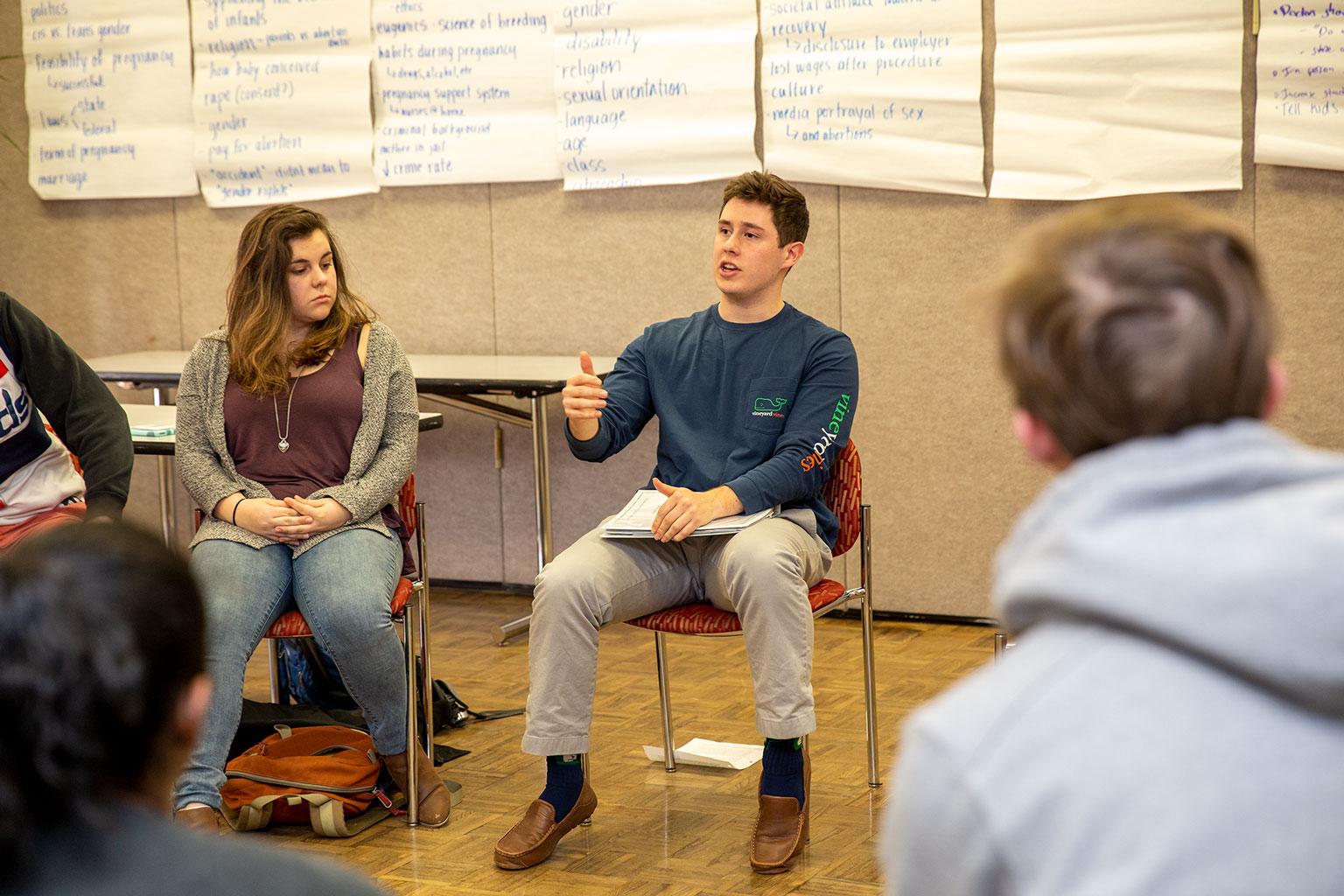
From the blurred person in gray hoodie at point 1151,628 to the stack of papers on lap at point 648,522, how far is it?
177 centimetres

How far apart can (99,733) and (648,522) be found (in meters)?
1.86

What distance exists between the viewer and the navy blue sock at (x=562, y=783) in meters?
2.58

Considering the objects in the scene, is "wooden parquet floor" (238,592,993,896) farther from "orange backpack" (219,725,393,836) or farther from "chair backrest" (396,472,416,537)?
"chair backrest" (396,472,416,537)

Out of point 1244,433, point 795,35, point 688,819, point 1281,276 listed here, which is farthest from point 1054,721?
point 795,35

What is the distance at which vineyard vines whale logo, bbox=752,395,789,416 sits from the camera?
9.12ft

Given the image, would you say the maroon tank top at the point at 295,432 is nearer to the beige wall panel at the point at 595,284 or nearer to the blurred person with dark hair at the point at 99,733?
the beige wall panel at the point at 595,284

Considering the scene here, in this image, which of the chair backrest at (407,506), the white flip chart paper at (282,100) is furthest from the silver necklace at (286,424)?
the white flip chart paper at (282,100)

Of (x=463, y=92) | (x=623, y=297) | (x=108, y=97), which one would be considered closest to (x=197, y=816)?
(x=623, y=297)

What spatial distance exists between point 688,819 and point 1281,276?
2.09 m

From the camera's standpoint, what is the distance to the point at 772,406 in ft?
9.13

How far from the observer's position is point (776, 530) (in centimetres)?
263

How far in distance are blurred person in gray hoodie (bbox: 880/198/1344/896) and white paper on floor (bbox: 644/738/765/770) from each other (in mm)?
2230

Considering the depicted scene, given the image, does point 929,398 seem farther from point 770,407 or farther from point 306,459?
point 306,459

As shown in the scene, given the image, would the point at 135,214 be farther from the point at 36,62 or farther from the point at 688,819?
the point at 688,819
